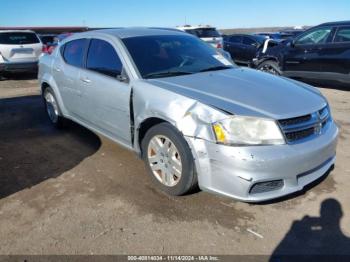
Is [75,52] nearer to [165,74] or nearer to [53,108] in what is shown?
[53,108]

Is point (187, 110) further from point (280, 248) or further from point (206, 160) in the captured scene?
point (280, 248)

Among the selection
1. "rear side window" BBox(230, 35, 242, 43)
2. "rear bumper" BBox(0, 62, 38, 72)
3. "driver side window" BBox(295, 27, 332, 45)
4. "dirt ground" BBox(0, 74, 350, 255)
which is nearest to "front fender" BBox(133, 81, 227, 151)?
"dirt ground" BBox(0, 74, 350, 255)

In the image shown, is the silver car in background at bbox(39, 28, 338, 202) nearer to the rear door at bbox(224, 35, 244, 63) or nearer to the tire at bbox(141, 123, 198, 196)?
the tire at bbox(141, 123, 198, 196)

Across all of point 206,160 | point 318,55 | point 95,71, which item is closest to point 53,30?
point 318,55

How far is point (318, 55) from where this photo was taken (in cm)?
929

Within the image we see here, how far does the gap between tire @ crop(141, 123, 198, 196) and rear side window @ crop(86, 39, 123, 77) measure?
0.97 m

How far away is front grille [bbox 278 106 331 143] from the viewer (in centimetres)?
325

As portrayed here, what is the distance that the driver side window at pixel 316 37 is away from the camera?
30.3ft

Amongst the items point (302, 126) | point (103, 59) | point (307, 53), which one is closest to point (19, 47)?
point (307, 53)

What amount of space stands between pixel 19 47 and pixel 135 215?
10.7 metres

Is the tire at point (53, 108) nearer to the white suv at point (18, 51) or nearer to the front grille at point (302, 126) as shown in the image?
the front grille at point (302, 126)

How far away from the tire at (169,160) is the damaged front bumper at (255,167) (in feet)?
0.38

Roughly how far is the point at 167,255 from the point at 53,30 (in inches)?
1275

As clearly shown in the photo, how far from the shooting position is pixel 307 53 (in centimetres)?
953
